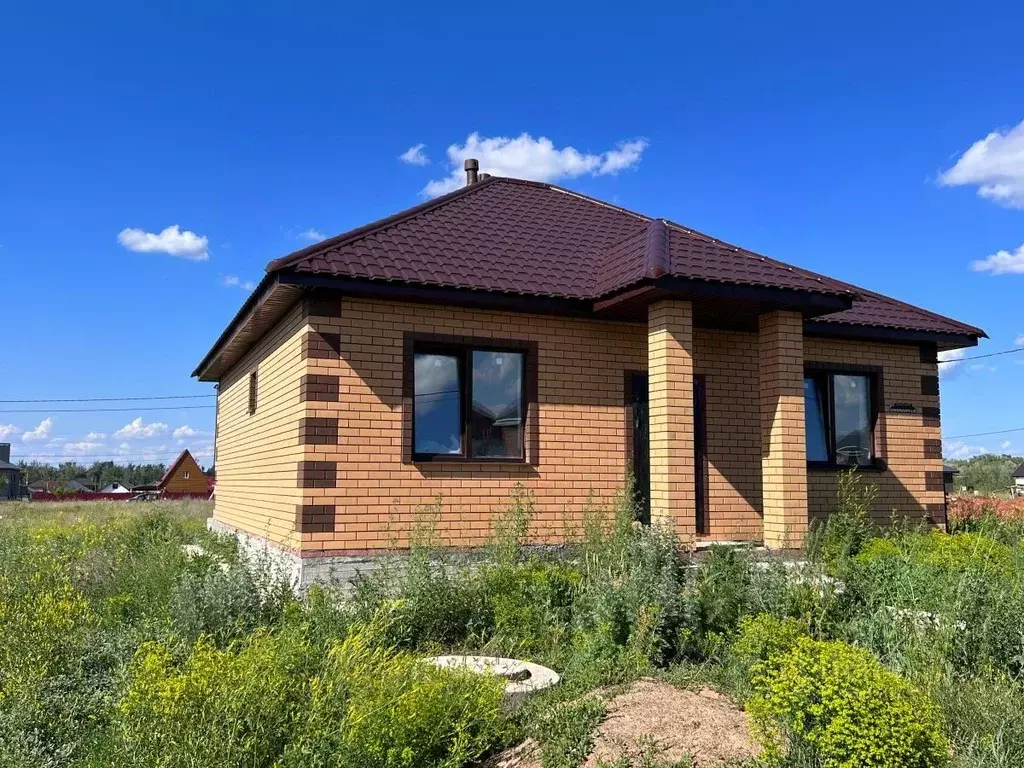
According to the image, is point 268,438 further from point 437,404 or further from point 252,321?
point 437,404

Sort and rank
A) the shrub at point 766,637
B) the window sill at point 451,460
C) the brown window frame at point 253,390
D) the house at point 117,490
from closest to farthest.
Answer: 1. the shrub at point 766,637
2. the window sill at point 451,460
3. the brown window frame at point 253,390
4. the house at point 117,490

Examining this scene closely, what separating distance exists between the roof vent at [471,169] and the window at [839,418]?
17.6 feet

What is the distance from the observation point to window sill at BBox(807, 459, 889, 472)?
9.98 m

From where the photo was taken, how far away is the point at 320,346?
7730 millimetres

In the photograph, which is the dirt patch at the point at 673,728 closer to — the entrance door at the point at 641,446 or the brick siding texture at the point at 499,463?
the brick siding texture at the point at 499,463

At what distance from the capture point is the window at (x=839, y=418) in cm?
1016

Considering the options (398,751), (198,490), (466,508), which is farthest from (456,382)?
(198,490)

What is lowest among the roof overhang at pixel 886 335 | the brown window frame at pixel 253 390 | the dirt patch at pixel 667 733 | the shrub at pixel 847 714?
the dirt patch at pixel 667 733

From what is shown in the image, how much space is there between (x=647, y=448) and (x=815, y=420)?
2394 millimetres

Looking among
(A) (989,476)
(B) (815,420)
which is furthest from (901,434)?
(A) (989,476)

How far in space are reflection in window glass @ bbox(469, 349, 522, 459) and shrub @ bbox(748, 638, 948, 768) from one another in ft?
16.5

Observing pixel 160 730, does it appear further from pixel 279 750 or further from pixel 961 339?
pixel 961 339

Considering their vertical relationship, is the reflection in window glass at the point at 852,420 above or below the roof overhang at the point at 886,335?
below

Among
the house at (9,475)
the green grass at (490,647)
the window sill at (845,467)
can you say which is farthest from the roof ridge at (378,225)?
the house at (9,475)
